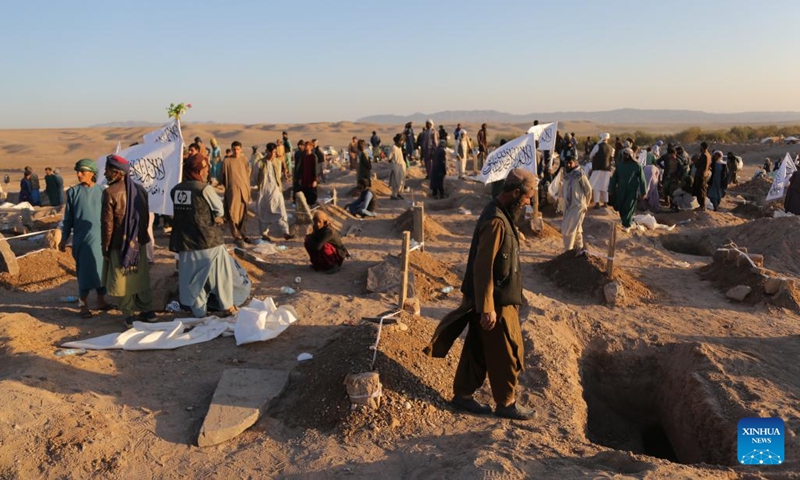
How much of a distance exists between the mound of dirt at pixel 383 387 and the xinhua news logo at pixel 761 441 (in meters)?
1.94

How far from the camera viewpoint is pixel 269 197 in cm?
925

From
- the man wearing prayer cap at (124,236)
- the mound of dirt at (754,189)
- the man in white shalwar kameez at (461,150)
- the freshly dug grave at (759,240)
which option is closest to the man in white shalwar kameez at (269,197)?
the man wearing prayer cap at (124,236)

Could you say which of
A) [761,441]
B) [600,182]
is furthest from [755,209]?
[761,441]

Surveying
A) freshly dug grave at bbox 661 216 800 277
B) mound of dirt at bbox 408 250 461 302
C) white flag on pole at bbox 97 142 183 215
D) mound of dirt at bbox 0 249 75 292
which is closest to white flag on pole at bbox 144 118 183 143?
white flag on pole at bbox 97 142 183 215

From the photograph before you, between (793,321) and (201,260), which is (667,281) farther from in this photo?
(201,260)

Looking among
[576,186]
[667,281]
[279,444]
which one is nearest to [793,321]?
[667,281]

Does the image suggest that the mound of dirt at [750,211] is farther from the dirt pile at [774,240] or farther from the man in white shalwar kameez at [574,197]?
the man in white shalwar kameez at [574,197]

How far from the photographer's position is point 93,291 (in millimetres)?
6723

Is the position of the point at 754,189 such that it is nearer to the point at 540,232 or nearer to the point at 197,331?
the point at 540,232

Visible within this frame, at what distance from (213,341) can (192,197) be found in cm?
132

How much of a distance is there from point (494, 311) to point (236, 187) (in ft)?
18.9

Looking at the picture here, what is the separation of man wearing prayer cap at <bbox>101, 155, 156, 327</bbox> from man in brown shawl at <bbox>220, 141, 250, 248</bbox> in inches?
112

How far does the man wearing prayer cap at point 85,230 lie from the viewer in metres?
5.65

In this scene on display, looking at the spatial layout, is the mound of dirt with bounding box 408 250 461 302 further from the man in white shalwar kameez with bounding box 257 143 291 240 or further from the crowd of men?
the man in white shalwar kameez with bounding box 257 143 291 240
